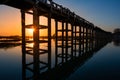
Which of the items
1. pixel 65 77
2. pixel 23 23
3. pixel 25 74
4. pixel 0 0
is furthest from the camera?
pixel 23 23

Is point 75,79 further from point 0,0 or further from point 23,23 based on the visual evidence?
point 0,0

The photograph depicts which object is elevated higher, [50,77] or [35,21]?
[35,21]

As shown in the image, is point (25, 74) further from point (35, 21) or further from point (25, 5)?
point (25, 5)

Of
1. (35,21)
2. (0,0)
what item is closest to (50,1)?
(35,21)

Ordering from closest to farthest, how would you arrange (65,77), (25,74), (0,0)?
(0,0) < (65,77) < (25,74)

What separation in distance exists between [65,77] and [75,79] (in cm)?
66

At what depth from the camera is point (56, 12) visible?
12766 mm

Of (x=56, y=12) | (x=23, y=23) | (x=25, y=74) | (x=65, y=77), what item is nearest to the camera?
(x=65, y=77)

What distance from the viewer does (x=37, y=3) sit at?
9.19m

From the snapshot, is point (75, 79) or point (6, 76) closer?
point (75, 79)

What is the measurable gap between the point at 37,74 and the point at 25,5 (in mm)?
4391

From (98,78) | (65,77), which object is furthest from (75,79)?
(98,78)

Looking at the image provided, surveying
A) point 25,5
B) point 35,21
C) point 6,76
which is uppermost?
point 25,5

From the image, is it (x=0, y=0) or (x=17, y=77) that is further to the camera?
(x=17, y=77)
